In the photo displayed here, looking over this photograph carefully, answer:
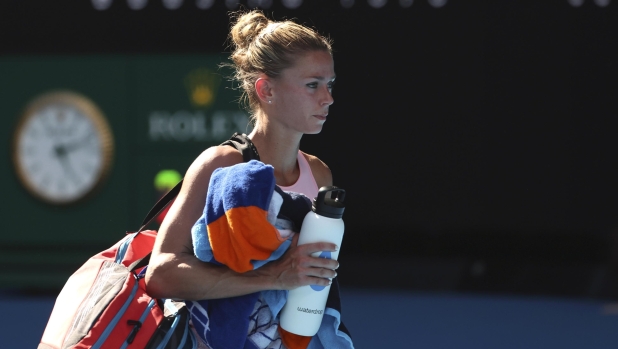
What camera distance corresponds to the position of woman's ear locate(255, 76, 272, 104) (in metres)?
1.97

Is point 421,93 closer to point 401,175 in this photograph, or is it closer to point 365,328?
point 401,175

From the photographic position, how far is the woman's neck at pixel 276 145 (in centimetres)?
198

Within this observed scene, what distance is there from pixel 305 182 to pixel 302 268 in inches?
16.4

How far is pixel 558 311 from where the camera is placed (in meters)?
5.75

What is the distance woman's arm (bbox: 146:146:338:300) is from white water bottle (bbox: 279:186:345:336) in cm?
2

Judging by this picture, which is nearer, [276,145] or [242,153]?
[242,153]

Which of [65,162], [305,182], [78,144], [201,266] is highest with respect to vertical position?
[305,182]

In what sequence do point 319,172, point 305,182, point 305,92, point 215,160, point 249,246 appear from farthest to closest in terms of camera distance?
point 319,172 → point 305,182 → point 305,92 → point 215,160 → point 249,246

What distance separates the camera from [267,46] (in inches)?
77.4

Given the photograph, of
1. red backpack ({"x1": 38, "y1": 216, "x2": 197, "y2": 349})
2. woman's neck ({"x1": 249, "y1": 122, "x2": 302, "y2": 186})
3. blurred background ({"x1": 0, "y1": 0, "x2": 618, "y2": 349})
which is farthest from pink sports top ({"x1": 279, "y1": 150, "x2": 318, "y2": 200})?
blurred background ({"x1": 0, "y1": 0, "x2": 618, "y2": 349})

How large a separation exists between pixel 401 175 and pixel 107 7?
2328mm

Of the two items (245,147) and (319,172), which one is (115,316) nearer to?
(245,147)

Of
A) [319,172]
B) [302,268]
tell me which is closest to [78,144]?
[319,172]

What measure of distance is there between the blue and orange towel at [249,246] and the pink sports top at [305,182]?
0.25 metres
